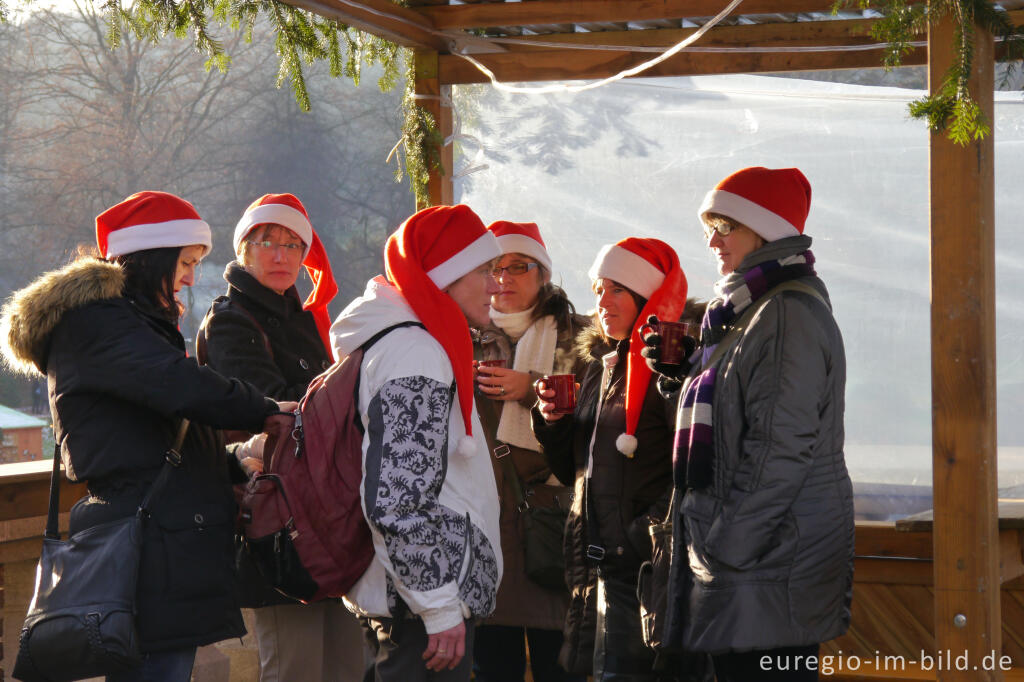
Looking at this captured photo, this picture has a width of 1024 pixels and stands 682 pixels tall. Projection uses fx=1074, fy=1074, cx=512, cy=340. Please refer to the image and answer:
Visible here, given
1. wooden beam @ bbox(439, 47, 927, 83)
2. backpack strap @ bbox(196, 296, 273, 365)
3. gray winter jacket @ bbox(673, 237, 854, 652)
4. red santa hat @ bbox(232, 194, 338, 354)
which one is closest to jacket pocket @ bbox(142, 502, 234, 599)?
backpack strap @ bbox(196, 296, 273, 365)

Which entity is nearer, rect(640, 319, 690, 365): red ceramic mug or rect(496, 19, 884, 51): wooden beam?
rect(640, 319, 690, 365): red ceramic mug

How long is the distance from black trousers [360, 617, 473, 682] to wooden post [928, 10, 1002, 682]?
1.43m

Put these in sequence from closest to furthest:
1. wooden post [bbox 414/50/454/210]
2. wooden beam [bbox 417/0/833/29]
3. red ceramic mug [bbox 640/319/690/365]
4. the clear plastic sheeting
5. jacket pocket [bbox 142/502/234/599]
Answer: jacket pocket [bbox 142/502/234/599] → red ceramic mug [bbox 640/319/690/365] → wooden beam [bbox 417/0/833/29] → wooden post [bbox 414/50/454/210] → the clear plastic sheeting

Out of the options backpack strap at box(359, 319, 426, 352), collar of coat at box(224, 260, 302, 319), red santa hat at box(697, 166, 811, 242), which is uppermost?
red santa hat at box(697, 166, 811, 242)

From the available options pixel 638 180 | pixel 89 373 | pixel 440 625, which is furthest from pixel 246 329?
pixel 638 180

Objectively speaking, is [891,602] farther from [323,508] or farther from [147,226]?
[147,226]

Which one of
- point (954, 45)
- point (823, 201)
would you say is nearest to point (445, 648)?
point (954, 45)

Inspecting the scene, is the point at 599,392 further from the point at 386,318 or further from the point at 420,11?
the point at 420,11

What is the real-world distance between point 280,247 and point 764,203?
1.51m

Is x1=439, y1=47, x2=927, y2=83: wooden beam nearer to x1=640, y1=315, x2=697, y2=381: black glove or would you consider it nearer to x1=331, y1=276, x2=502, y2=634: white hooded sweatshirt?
x1=640, y1=315, x2=697, y2=381: black glove

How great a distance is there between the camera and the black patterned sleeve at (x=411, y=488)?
219 cm

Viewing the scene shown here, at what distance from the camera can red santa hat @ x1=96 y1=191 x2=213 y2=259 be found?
2588mm

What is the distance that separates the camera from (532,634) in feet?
11.2

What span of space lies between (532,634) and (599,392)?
84 centimetres
